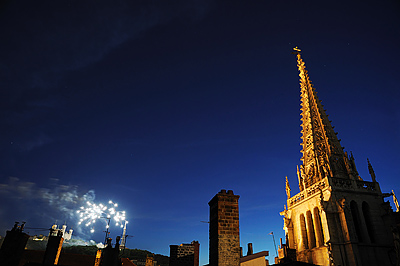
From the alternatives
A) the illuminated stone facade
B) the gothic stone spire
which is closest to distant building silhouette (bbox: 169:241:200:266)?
the illuminated stone facade

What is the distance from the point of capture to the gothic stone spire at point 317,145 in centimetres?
2715

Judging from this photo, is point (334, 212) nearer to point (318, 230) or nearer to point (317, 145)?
point (318, 230)

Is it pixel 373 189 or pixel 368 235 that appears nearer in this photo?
pixel 368 235

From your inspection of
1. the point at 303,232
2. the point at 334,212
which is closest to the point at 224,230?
the point at 334,212

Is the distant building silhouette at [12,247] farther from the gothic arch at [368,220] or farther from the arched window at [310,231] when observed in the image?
the gothic arch at [368,220]

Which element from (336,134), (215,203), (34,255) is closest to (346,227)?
(336,134)

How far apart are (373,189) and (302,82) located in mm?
18994

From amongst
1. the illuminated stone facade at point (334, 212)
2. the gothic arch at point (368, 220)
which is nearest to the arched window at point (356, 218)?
the illuminated stone facade at point (334, 212)

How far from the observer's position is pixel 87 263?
3183cm

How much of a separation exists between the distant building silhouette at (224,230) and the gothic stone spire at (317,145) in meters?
19.3

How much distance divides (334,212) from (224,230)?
57.1ft

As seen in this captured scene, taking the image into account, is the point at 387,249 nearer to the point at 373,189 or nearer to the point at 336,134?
the point at 373,189

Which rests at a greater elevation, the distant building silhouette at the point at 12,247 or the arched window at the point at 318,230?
the arched window at the point at 318,230

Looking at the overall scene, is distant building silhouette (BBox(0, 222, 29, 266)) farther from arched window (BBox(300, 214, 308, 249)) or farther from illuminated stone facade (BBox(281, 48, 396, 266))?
arched window (BBox(300, 214, 308, 249))
